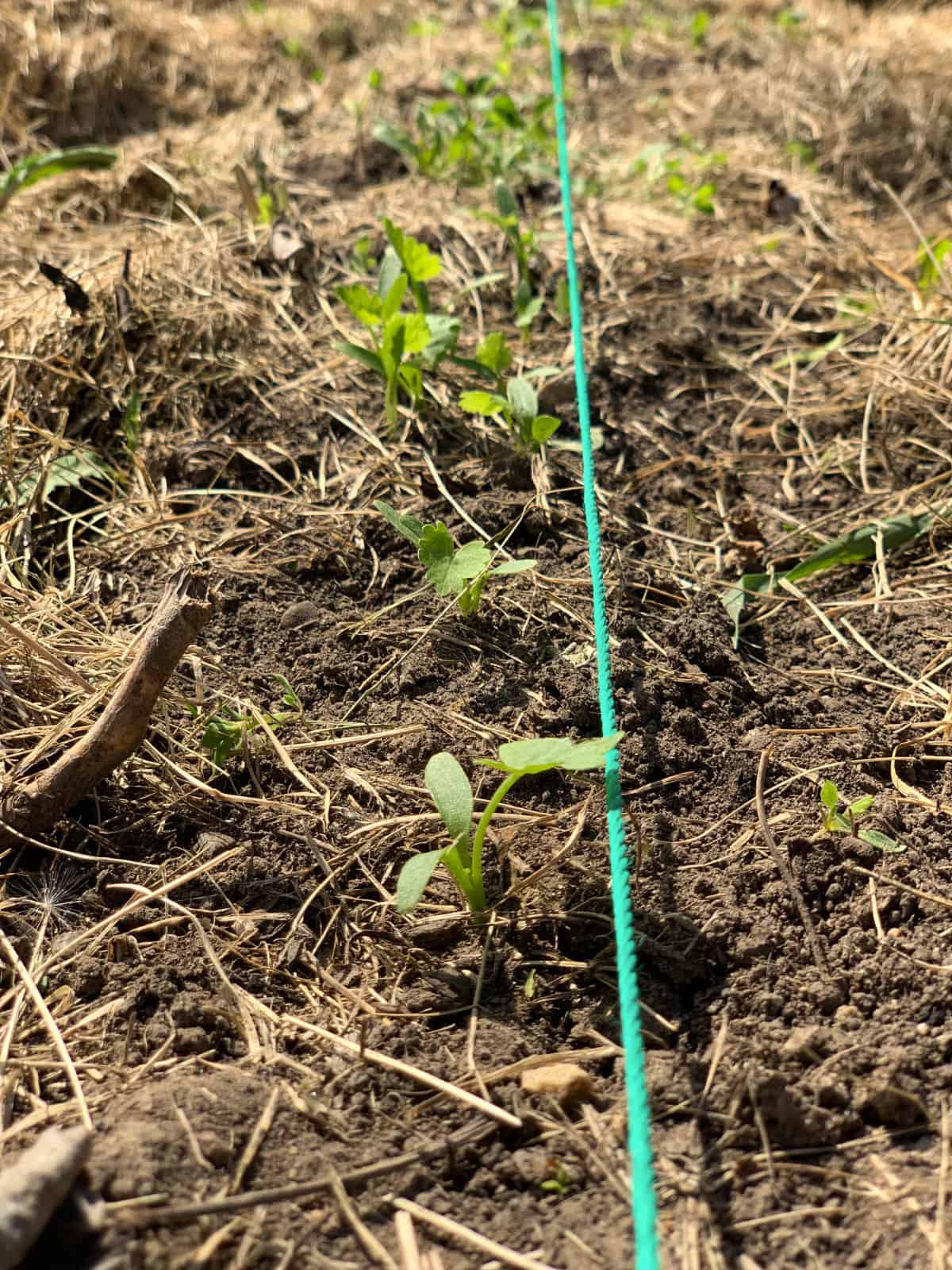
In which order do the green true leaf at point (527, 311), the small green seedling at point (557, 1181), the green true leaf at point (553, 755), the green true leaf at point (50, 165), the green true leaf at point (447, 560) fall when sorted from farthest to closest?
the green true leaf at point (50, 165)
the green true leaf at point (527, 311)
the green true leaf at point (447, 560)
the green true leaf at point (553, 755)
the small green seedling at point (557, 1181)

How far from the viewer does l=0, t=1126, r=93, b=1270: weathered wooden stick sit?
1.05 meters

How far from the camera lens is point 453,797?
1.50 metres

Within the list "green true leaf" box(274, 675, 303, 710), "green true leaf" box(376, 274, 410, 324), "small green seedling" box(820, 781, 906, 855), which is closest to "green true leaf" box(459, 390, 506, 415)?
"green true leaf" box(376, 274, 410, 324)

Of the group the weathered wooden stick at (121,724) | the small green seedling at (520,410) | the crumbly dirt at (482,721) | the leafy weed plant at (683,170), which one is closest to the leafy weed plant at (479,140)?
the crumbly dirt at (482,721)

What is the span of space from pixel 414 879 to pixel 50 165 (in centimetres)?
243

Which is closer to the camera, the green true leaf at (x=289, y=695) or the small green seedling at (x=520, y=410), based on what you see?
the green true leaf at (x=289, y=695)

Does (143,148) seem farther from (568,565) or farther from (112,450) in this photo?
(568,565)

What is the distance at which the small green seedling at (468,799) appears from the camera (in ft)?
4.61

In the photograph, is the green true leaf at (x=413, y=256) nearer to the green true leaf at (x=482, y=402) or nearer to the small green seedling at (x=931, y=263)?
the green true leaf at (x=482, y=402)

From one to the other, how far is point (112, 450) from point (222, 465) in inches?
10.3

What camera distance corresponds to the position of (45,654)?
5.80ft

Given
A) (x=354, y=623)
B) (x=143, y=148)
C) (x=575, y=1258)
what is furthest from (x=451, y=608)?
(x=143, y=148)

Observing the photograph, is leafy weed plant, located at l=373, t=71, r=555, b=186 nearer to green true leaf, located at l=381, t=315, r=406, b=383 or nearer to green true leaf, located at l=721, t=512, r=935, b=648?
green true leaf, located at l=381, t=315, r=406, b=383

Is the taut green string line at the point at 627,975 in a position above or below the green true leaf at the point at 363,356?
below
